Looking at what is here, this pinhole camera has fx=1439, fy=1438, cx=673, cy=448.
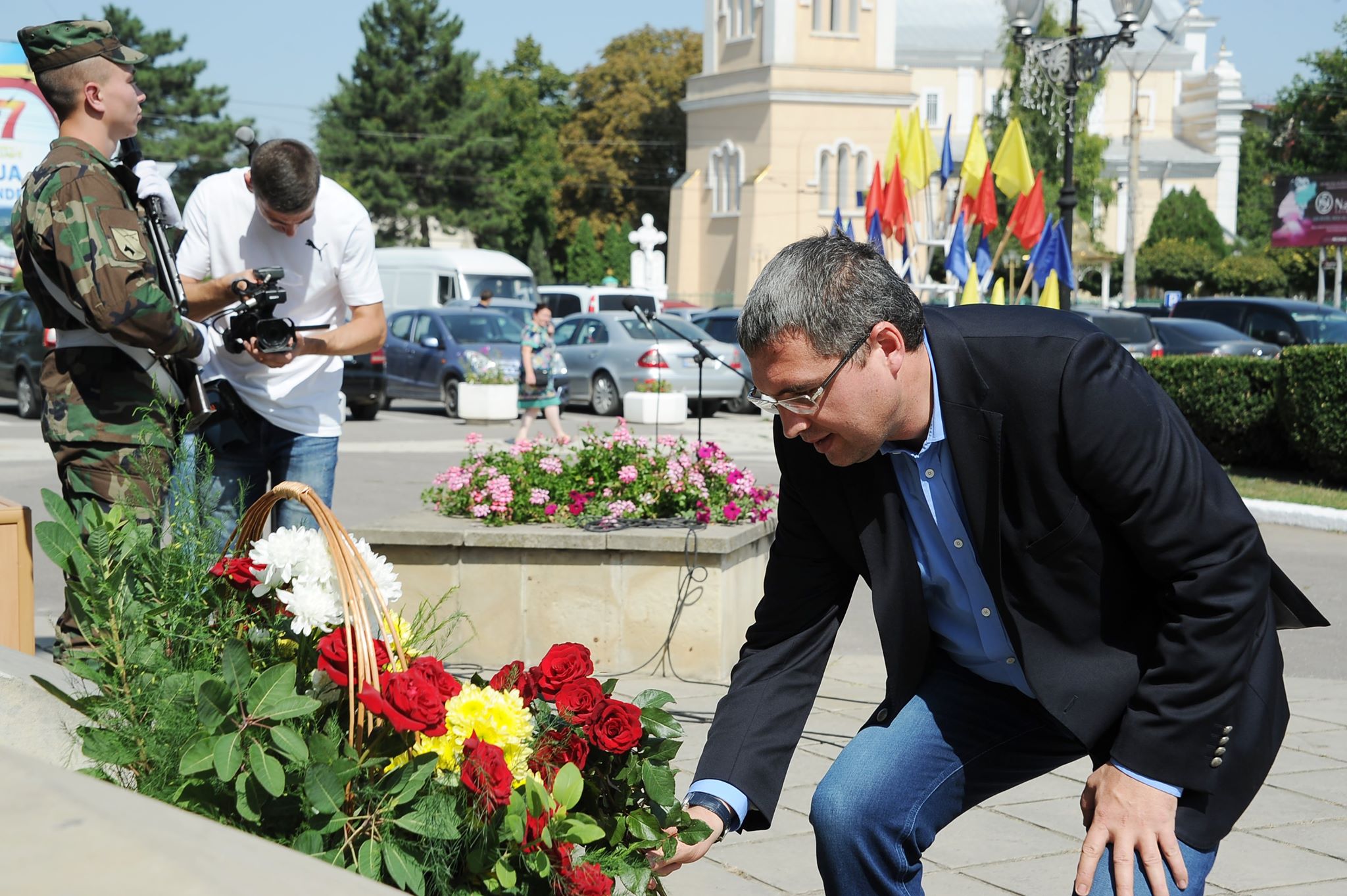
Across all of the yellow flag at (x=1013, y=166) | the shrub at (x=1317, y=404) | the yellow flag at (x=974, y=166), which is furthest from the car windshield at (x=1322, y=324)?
the shrub at (x=1317, y=404)

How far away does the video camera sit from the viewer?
185 inches

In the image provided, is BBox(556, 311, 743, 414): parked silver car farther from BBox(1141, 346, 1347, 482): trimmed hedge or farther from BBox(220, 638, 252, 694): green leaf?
BBox(220, 638, 252, 694): green leaf

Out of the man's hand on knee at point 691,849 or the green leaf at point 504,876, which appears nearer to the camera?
the green leaf at point 504,876

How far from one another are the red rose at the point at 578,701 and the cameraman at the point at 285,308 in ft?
8.65

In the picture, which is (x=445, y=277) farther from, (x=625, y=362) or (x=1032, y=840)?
(x=1032, y=840)

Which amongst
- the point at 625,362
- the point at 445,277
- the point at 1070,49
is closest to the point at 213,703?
the point at 1070,49

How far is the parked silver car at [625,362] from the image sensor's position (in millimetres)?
22125

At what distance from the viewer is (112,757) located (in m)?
2.19

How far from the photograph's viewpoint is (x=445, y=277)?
3306cm

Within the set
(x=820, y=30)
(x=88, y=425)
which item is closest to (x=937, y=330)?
(x=88, y=425)

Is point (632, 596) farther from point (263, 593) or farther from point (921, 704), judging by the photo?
point (263, 593)

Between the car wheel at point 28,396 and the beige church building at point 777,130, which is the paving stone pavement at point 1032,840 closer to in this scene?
the car wheel at point 28,396

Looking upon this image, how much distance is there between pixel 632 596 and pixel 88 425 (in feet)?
8.86

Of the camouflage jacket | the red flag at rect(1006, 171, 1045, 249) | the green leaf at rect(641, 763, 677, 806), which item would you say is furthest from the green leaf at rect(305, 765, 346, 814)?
the red flag at rect(1006, 171, 1045, 249)
